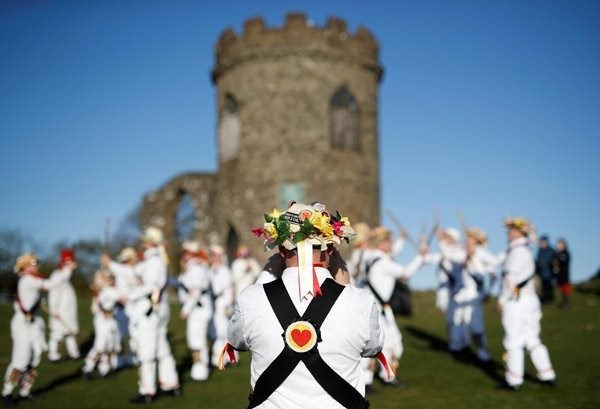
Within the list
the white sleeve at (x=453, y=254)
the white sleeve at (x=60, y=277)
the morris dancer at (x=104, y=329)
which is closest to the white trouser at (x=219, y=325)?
the morris dancer at (x=104, y=329)

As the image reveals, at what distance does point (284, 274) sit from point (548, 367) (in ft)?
21.8

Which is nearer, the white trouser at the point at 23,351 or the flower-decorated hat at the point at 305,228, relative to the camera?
the flower-decorated hat at the point at 305,228

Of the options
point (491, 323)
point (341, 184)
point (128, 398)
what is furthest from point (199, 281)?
point (341, 184)

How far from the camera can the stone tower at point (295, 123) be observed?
29.3 metres

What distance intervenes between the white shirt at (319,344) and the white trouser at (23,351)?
694 centimetres

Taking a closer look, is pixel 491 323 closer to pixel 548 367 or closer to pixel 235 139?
pixel 548 367

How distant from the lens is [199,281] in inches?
466

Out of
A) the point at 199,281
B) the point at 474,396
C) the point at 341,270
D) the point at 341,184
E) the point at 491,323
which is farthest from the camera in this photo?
the point at 341,184

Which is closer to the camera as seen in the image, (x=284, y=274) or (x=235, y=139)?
(x=284, y=274)

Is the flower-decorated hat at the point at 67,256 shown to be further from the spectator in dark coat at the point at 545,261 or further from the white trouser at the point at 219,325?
the spectator in dark coat at the point at 545,261

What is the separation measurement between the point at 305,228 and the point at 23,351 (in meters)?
7.42

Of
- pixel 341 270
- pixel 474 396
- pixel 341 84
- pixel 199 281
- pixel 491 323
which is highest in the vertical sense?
pixel 341 84

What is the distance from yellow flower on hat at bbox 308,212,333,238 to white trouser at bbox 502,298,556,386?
Result: 6255 millimetres

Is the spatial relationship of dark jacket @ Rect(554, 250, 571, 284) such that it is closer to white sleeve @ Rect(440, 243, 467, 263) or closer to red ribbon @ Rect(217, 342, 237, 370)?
white sleeve @ Rect(440, 243, 467, 263)
